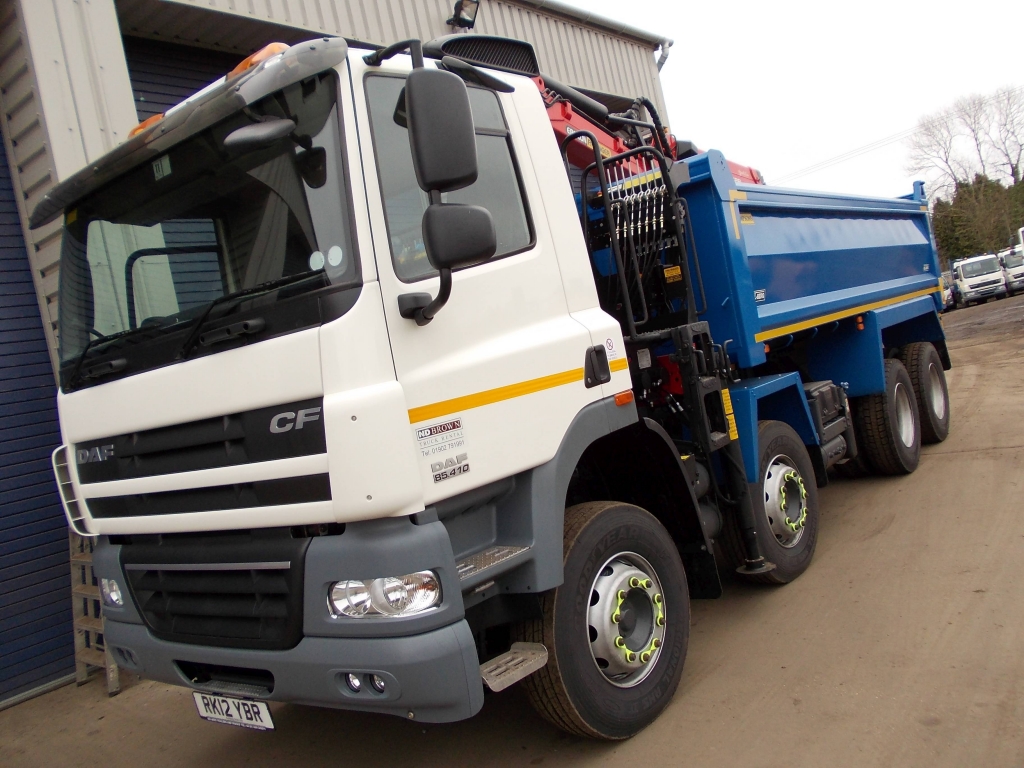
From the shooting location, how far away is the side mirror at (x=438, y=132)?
250 centimetres

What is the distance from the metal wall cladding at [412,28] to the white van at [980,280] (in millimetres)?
26103

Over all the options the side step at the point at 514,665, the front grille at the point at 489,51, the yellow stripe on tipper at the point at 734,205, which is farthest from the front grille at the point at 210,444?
the yellow stripe on tipper at the point at 734,205

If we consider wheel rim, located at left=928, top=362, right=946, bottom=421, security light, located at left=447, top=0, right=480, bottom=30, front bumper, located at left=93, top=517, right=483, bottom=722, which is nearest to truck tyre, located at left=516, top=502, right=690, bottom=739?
front bumper, located at left=93, top=517, right=483, bottom=722

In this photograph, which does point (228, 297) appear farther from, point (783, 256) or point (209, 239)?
point (783, 256)

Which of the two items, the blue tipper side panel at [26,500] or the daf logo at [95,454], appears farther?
the blue tipper side panel at [26,500]

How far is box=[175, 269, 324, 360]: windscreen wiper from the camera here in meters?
2.63

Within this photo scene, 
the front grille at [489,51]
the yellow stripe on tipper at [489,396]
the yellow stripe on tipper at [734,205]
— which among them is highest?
the front grille at [489,51]

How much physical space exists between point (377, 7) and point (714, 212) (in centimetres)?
480

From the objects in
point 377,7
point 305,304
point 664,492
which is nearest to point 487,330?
point 305,304

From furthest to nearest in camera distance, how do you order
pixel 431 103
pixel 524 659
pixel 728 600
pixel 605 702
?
pixel 728 600 → pixel 605 702 → pixel 524 659 → pixel 431 103

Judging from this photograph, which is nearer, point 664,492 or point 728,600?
point 664,492

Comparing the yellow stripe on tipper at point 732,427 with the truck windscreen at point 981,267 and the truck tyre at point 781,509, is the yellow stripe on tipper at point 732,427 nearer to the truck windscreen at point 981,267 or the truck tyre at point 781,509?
the truck tyre at point 781,509

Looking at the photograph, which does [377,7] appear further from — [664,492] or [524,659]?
[524,659]

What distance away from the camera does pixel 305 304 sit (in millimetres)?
2559
